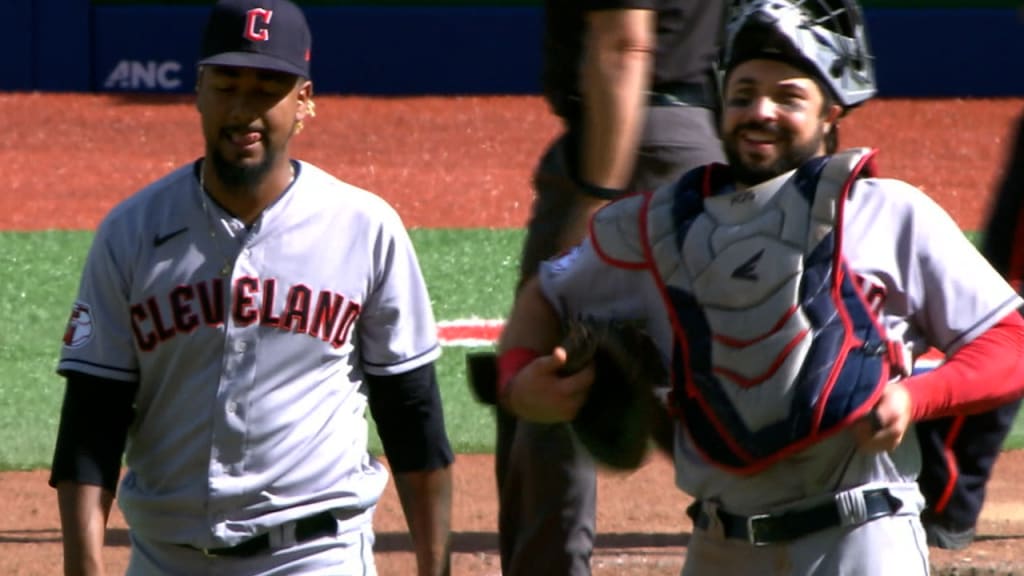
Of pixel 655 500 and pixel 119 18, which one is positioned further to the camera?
pixel 119 18

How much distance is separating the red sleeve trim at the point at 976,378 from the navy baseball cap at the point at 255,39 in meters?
1.25

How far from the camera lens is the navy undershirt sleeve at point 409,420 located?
3.49 meters

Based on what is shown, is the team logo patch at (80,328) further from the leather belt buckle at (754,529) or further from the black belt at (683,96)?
the black belt at (683,96)

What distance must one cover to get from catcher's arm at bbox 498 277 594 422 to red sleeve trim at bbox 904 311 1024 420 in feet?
1.74

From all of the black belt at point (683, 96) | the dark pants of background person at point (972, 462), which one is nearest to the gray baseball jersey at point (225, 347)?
the black belt at point (683, 96)

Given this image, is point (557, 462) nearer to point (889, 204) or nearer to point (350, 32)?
point (889, 204)

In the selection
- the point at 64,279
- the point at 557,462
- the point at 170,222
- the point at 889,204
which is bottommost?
the point at 64,279

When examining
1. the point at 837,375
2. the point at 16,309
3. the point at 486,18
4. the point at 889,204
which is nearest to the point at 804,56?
the point at 889,204

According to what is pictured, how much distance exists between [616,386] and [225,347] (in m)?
0.69

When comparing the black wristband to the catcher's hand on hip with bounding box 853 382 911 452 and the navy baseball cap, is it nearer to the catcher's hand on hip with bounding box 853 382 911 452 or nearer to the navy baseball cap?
the navy baseball cap

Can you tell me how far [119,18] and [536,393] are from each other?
49.0 feet

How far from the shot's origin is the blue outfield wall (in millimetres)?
17453

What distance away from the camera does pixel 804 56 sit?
10.3 ft

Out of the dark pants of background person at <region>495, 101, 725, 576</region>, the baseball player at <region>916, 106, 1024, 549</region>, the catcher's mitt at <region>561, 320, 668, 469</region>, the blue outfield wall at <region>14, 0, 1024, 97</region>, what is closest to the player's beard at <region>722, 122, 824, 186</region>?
the catcher's mitt at <region>561, 320, 668, 469</region>
